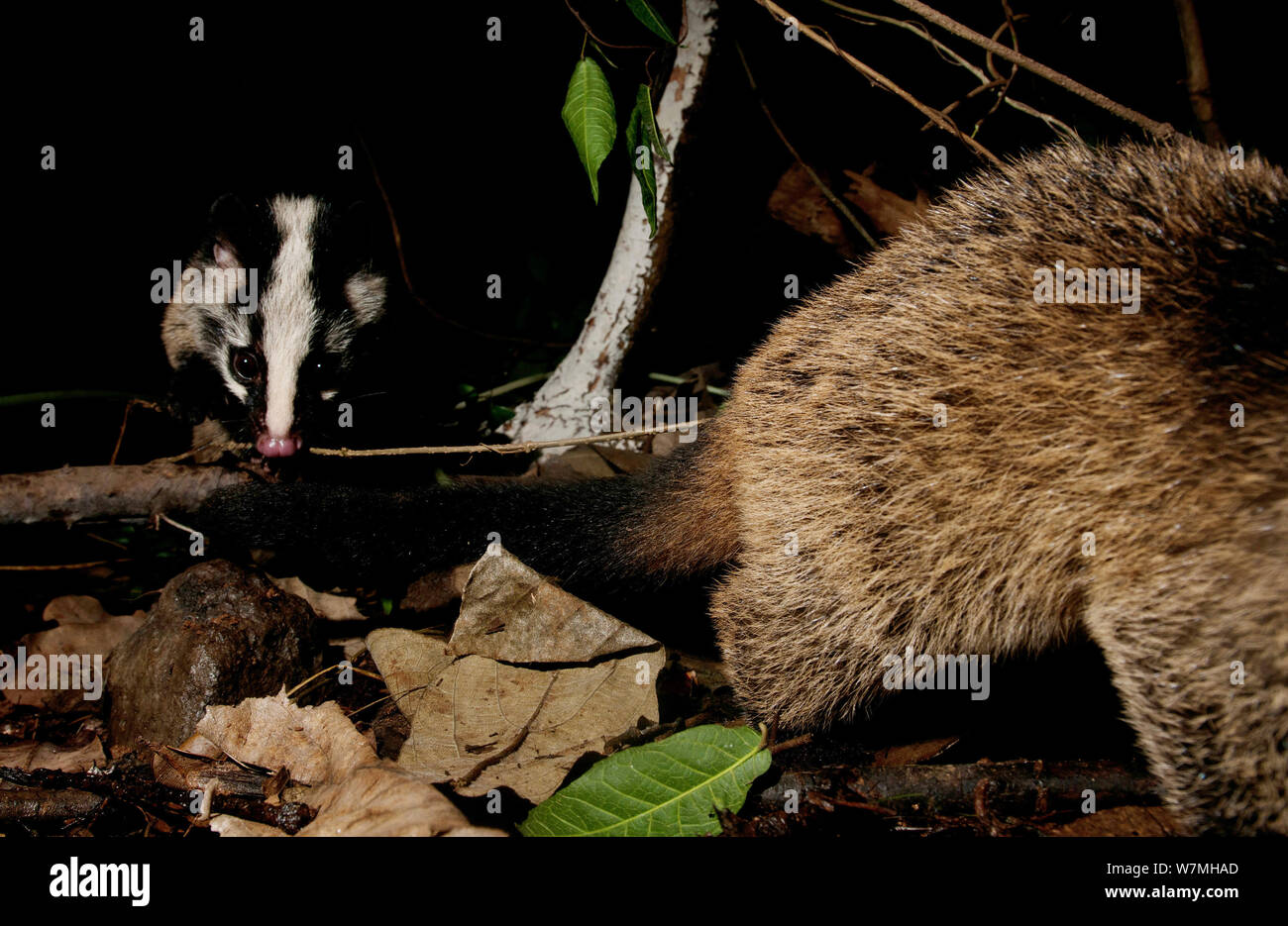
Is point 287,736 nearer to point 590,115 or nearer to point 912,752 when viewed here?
point 912,752

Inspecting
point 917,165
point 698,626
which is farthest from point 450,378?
point 917,165

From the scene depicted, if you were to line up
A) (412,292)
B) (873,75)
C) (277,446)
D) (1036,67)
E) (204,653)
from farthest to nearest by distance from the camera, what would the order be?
(412,292) → (277,446) → (873,75) → (1036,67) → (204,653)

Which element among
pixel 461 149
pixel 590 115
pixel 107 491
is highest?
pixel 461 149

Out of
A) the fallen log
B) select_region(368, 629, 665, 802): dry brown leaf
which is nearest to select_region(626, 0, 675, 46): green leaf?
select_region(368, 629, 665, 802): dry brown leaf

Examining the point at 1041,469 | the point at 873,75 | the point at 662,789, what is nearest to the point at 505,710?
the point at 662,789

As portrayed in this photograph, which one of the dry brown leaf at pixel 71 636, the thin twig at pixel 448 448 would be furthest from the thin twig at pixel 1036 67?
the dry brown leaf at pixel 71 636

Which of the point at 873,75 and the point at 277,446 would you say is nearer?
the point at 873,75
